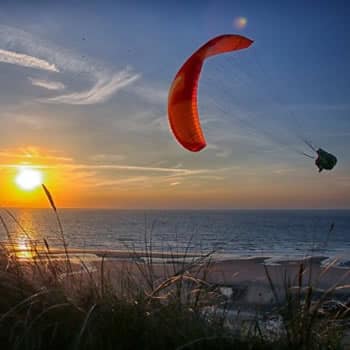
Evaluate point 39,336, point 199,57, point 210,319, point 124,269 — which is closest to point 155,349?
point 210,319

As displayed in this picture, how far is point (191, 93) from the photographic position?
6.09 metres

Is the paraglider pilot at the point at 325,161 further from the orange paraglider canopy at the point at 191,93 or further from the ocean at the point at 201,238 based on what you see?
the orange paraglider canopy at the point at 191,93

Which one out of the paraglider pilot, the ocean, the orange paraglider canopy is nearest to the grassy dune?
the ocean

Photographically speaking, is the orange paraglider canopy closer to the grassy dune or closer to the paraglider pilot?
the paraglider pilot

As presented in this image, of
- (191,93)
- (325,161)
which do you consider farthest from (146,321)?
(325,161)

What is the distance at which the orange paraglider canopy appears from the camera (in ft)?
18.3

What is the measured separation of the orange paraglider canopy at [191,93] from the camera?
559 cm

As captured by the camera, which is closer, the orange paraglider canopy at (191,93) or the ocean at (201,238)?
the orange paraglider canopy at (191,93)

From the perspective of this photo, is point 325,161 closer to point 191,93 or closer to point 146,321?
point 191,93

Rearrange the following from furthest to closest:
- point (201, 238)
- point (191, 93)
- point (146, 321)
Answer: point (201, 238) → point (191, 93) → point (146, 321)

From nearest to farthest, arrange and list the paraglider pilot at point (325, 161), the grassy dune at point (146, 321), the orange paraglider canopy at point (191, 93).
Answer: the grassy dune at point (146, 321) → the orange paraglider canopy at point (191, 93) → the paraglider pilot at point (325, 161)

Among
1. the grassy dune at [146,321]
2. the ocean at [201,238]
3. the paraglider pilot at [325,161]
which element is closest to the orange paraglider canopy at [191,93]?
the ocean at [201,238]

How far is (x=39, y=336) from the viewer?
Answer: 121 inches

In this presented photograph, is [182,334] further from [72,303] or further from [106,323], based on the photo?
[72,303]
